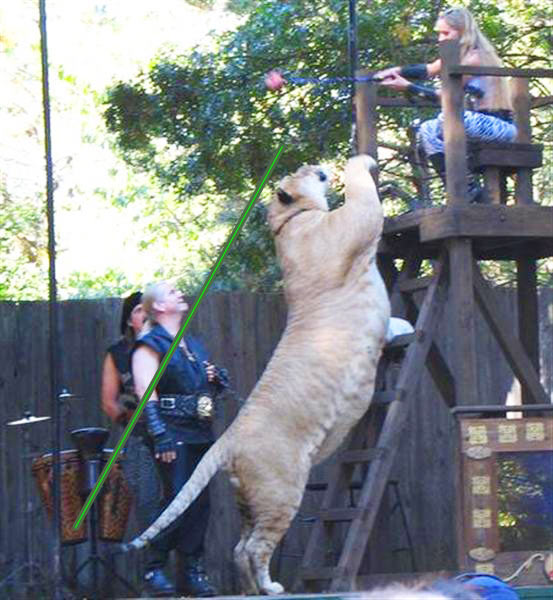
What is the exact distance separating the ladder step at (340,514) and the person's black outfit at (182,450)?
0.66 meters

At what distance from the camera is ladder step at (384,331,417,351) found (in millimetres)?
9258

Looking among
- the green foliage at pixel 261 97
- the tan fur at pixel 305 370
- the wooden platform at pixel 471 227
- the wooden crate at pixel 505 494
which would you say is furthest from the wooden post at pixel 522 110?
the green foliage at pixel 261 97

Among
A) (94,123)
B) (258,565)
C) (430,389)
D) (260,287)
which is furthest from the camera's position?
(94,123)

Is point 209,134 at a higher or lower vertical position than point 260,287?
higher

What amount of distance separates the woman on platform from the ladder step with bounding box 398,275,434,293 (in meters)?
0.54

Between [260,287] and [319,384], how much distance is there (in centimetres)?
467

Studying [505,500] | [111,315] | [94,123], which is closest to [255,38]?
[111,315]

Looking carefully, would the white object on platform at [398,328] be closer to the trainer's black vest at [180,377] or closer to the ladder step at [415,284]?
the ladder step at [415,284]

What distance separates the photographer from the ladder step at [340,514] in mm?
8844

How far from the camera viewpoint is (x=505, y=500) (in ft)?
28.2

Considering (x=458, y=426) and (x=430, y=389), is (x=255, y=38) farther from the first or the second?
(x=458, y=426)

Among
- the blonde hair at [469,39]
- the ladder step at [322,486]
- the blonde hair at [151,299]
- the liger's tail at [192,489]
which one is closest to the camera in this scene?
the liger's tail at [192,489]

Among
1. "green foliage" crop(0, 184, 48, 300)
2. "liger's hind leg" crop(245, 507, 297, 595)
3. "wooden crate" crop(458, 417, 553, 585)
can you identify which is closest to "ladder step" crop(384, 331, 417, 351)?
"wooden crate" crop(458, 417, 553, 585)

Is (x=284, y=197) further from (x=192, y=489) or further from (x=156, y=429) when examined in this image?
(x=192, y=489)
